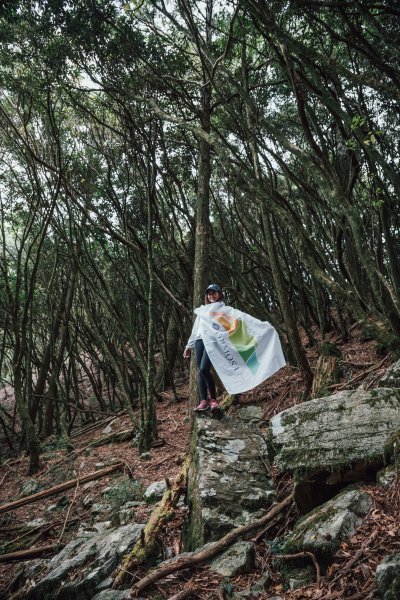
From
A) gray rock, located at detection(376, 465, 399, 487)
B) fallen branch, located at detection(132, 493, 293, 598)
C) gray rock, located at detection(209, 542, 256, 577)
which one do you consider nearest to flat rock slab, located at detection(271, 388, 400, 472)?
gray rock, located at detection(376, 465, 399, 487)

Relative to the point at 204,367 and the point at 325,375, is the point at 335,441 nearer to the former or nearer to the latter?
the point at 204,367

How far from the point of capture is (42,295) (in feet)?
36.9

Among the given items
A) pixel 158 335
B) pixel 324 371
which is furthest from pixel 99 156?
pixel 324 371

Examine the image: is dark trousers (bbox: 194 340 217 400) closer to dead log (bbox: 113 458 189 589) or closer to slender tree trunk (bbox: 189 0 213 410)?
slender tree trunk (bbox: 189 0 213 410)

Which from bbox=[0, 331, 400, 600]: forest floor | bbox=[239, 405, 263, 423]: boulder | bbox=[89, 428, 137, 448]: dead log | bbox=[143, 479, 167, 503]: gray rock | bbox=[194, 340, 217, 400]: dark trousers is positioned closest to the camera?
bbox=[0, 331, 400, 600]: forest floor

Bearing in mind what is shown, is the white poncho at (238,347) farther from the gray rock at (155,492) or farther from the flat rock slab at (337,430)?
the flat rock slab at (337,430)

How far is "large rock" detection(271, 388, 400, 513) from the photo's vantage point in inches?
98.9

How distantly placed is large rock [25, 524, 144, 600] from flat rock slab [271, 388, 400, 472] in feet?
4.47

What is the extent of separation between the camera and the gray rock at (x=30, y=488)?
544 cm

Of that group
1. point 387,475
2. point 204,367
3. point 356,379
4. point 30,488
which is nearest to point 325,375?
point 356,379

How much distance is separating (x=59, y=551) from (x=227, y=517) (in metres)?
1.81

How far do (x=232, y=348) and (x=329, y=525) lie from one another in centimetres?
259

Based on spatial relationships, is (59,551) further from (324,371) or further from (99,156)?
(99,156)

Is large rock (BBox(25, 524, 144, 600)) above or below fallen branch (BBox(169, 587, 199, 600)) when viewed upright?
below
